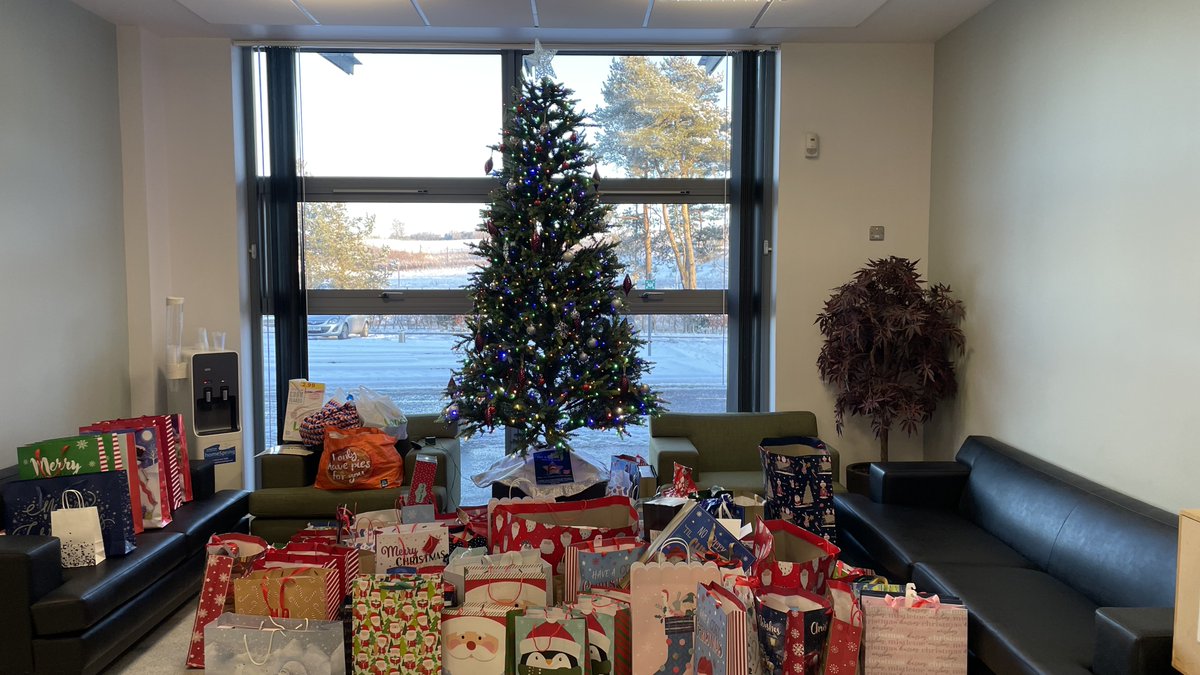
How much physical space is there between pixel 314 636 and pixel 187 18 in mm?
4124

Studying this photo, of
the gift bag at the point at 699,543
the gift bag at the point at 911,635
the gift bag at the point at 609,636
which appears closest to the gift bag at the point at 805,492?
the gift bag at the point at 699,543

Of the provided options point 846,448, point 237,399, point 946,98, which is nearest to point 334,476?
point 237,399

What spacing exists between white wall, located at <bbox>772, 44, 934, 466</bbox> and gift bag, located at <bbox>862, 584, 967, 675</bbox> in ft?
11.0

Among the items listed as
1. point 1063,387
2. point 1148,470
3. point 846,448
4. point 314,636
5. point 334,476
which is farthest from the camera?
point 846,448

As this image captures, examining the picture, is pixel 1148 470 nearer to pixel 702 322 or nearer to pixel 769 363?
pixel 769 363

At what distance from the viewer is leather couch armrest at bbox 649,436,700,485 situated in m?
4.73

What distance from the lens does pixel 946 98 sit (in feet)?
17.3

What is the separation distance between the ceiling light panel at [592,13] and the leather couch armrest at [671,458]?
252 centimetres

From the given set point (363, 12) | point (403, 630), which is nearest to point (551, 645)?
point (403, 630)

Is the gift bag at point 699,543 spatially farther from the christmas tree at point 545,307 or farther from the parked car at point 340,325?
the parked car at point 340,325

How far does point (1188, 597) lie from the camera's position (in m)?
2.09

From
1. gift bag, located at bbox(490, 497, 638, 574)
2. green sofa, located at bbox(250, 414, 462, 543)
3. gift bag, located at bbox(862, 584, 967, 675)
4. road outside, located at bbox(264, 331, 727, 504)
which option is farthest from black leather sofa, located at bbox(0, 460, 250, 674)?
gift bag, located at bbox(862, 584, 967, 675)

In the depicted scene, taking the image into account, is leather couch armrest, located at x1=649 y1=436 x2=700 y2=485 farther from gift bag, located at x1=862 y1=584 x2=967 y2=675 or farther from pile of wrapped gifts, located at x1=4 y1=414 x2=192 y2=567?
pile of wrapped gifts, located at x1=4 y1=414 x2=192 y2=567

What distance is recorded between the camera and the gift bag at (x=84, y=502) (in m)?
3.28
